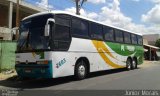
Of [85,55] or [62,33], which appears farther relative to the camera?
[85,55]

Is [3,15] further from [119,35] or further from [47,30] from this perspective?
[47,30]

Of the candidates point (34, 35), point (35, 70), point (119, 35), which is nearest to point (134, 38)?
point (119, 35)

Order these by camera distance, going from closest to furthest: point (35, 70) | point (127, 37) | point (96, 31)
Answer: point (35, 70) < point (96, 31) < point (127, 37)

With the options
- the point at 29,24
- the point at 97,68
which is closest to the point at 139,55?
the point at 97,68

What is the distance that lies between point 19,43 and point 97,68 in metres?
4.87

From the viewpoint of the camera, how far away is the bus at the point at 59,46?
11586mm

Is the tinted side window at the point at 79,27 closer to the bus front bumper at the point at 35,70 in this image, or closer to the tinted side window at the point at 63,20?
the tinted side window at the point at 63,20

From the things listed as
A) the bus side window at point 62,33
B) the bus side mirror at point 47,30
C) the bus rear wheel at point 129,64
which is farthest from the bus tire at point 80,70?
the bus rear wheel at point 129,64

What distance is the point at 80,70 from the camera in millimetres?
13648

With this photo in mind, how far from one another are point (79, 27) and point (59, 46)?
7.16ft

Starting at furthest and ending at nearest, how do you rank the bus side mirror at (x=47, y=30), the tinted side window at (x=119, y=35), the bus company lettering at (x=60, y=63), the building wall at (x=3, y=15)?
the building wall at (x=3, y=15) → the tinted side window at (x=119, y=35) → the bus company lettering at (x=60, y=63) → the bus side mirror at (x=47, y=30)

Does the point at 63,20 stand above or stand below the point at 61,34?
above

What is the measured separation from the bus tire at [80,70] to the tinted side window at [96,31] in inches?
72.9

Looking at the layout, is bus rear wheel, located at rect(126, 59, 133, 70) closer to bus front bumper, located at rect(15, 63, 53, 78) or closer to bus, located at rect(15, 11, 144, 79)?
bus, located at rect(15, 11, 144, 79)
